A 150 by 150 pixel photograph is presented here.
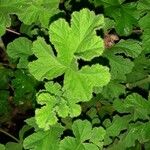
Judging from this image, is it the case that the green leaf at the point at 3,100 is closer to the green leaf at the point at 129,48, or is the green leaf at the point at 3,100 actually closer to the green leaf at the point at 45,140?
the green leaf at the point at 45,140

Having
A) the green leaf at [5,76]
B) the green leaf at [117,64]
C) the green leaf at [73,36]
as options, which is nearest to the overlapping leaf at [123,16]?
the green leaf at [117,64]

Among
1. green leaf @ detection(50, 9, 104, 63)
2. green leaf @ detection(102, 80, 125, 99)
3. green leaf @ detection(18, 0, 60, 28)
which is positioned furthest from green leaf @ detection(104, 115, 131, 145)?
green leaf @ detection(50, 9, 104, 63)

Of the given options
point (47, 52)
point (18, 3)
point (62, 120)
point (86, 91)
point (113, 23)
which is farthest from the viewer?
point (62, 120)

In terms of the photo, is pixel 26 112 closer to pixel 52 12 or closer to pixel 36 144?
pixel 36 144

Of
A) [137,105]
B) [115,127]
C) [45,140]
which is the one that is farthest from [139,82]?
[45,140]

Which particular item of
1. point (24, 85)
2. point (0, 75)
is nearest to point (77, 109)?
point (24, 85)

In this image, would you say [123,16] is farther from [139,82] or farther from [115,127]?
[115,127]

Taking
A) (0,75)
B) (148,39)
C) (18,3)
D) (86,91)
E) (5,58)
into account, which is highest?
(18,3)
